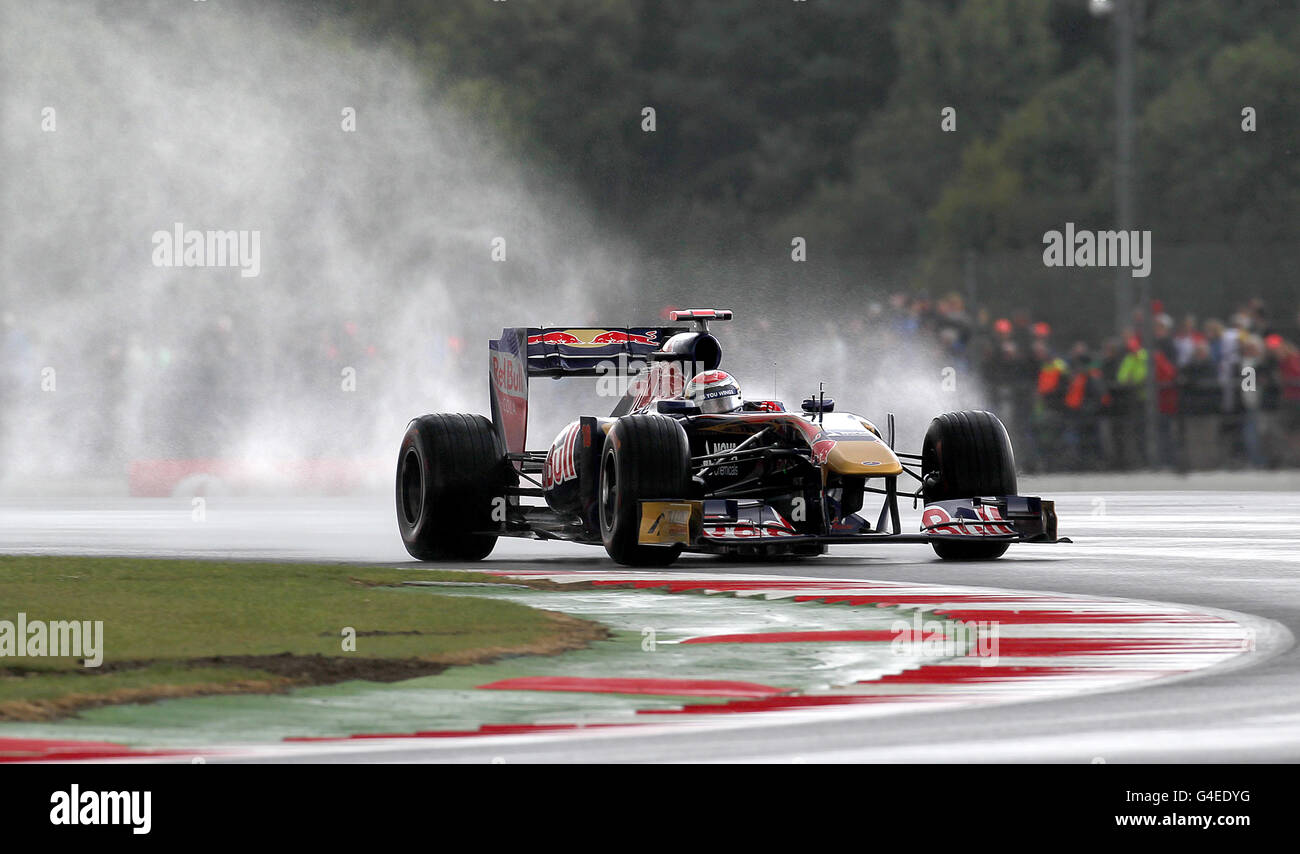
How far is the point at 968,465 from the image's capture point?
51.4 ft

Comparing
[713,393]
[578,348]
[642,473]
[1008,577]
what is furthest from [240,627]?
[578,348]

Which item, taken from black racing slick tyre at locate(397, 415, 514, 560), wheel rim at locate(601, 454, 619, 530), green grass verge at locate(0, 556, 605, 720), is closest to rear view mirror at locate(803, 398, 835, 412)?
wheel rim at locate(601, 454, 619, 530)

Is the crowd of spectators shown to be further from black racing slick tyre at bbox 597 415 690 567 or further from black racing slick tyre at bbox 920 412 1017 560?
black racing slick tyre at bbox 597 415 690 567

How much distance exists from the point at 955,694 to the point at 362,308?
2586cm

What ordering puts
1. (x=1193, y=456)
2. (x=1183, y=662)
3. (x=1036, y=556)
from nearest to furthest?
(x=1183, y=662) < (x=1036, y=556) < (x=1193, y=456)

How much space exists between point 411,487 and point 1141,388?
13.4m

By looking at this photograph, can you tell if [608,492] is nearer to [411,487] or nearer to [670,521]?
[670,521]

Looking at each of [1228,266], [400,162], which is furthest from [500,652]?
[400,162]

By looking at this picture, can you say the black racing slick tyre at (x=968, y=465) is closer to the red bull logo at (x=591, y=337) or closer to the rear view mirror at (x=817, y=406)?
the rear view mirror at (x=817, y=406)

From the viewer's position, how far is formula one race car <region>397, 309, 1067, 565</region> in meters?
14.7

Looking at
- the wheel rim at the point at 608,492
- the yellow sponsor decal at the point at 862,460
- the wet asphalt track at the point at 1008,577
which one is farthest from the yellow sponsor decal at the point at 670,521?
the yellow sponsor decal at the point at 862,460

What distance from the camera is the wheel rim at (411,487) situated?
1664cm

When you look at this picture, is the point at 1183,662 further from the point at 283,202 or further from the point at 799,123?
the point at 799,123
